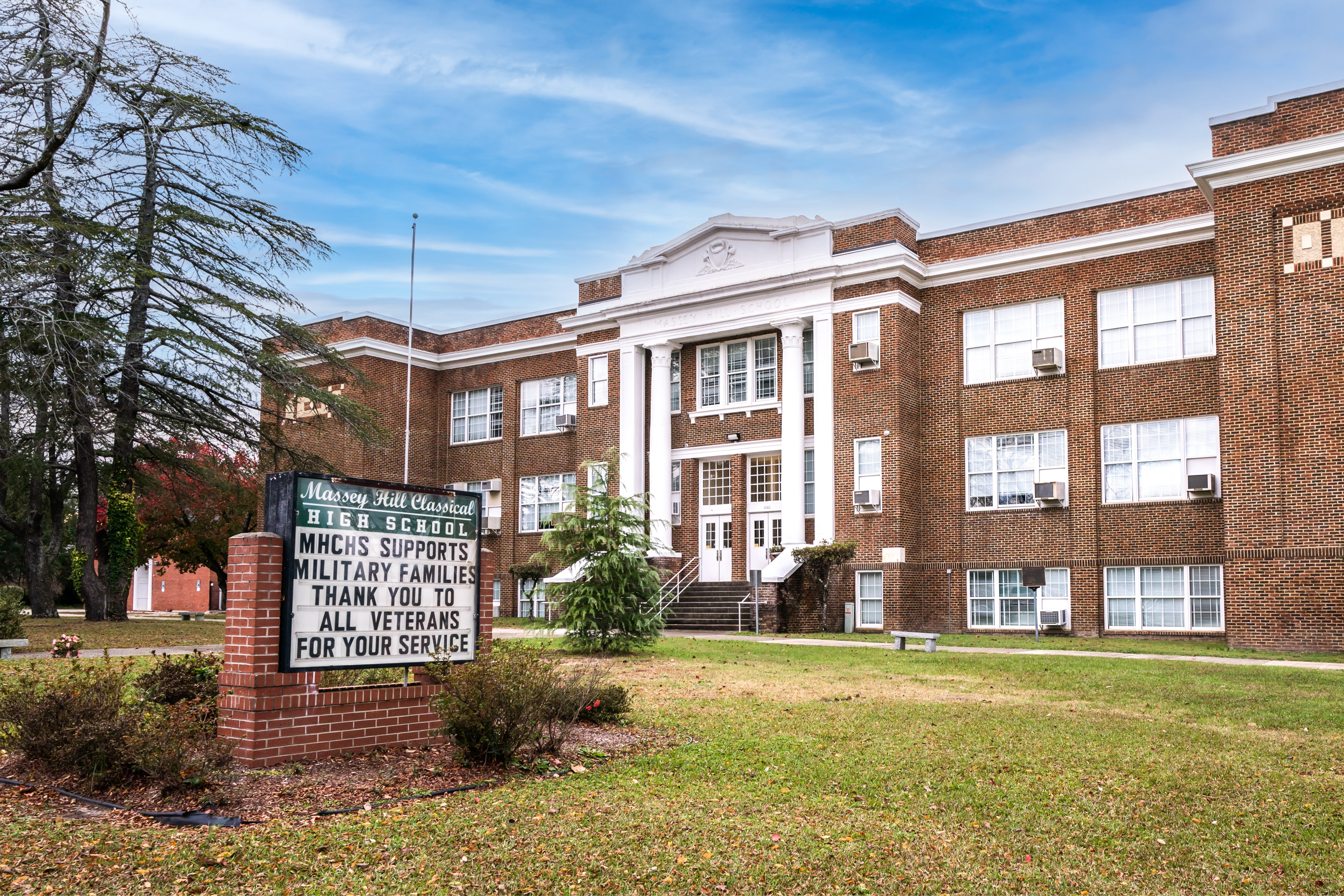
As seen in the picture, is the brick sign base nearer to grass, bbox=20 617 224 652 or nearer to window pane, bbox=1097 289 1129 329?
grass, bbox=20 617 224 652

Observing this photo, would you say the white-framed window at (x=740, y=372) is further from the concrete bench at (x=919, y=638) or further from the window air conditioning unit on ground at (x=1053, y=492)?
the concrete bench at (x=919, y=638)

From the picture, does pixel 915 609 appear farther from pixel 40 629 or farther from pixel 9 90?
pixel 9 90

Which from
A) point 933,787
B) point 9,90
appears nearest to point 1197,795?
point 933,787

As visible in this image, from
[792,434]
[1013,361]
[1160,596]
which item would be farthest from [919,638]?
[1013,361]

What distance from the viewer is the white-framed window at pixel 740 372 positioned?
31094 mm

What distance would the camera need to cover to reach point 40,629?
895 inches

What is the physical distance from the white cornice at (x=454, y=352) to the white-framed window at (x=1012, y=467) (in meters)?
14.6

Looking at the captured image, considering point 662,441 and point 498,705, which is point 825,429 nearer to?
point 662,441

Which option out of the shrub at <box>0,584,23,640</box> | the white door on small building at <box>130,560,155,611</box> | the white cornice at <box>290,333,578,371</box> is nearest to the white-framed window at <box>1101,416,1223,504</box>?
the white cornice at <box>290,333,578,371</box>

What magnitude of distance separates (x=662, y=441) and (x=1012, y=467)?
33.6 ft

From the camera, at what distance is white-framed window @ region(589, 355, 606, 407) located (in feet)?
112

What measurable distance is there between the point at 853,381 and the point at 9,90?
19904 mm

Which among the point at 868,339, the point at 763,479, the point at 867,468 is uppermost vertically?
the point at 868,339

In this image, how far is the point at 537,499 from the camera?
123ft
